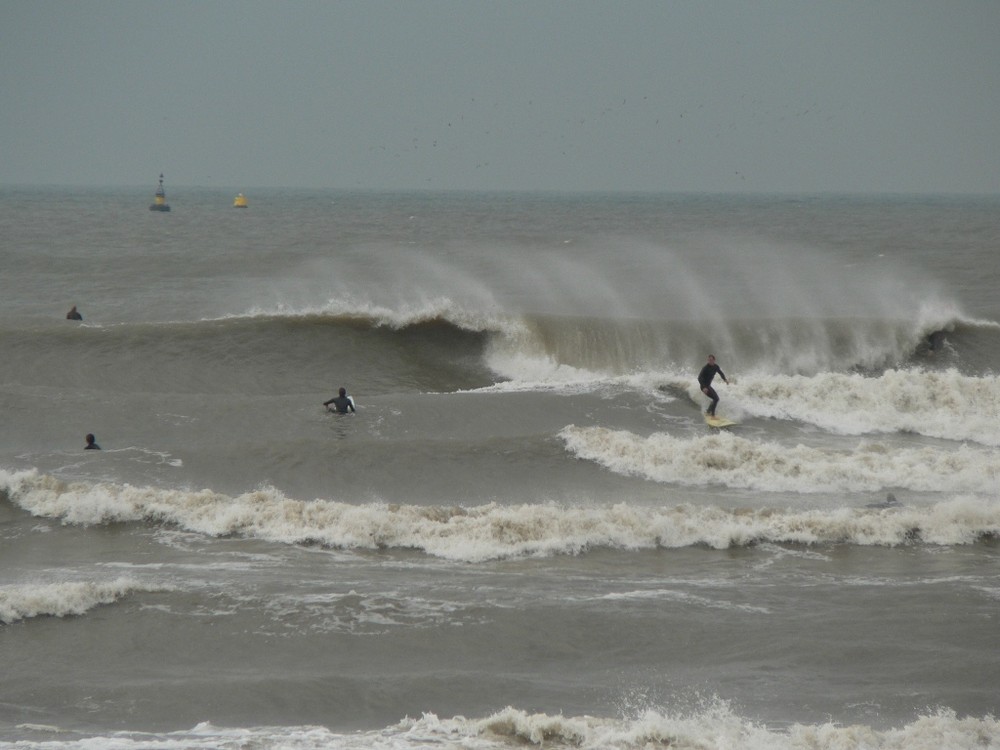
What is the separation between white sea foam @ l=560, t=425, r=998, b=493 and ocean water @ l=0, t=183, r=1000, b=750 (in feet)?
0.18

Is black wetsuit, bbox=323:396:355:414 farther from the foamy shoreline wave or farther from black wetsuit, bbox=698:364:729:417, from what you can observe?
the foamy shoreline wave

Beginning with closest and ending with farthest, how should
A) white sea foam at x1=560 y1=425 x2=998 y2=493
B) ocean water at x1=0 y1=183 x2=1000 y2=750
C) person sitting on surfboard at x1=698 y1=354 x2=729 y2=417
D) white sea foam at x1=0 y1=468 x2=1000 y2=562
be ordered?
ocean water at x1=0 y1=183 x2=1000 y2=750, white sea foam at x1=0 y1=468 x2=1000 y2=562, white sea foam at x1=560 y1=425 x2=998 y2=493, person sitting on surfboard at x1=698 y1=354 x2=729 y2=417

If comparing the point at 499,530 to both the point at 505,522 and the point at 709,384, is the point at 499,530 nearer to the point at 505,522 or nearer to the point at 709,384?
the point at 505,522

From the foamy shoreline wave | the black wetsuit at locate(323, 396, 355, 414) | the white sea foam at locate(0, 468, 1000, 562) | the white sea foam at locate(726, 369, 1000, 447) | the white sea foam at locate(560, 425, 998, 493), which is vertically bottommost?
the foamy shoreline wave

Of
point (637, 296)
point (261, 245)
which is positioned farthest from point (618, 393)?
point (261, 245)

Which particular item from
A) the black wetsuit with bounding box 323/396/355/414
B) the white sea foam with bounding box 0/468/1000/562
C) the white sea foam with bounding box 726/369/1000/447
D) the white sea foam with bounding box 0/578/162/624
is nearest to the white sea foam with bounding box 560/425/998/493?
the white sea foam with bounding box 0/468/1000/562

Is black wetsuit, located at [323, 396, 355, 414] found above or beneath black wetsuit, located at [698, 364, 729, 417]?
beneath

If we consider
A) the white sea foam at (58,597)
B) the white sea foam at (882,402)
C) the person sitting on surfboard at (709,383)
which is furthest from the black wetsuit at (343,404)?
the white sea foam at (58,597)

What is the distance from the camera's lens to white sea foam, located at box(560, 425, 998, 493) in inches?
609

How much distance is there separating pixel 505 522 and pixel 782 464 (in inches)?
194

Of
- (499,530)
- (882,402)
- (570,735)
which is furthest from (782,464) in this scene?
(570,735)

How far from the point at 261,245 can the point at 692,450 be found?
42709 millimetres

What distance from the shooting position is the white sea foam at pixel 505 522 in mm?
13086

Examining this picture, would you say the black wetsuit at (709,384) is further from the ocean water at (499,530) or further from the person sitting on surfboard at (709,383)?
the ocean water at (499,530)
